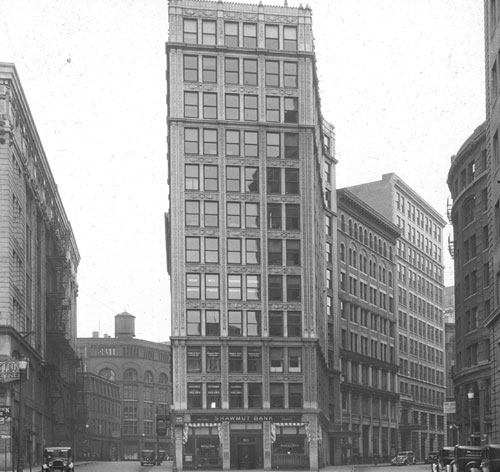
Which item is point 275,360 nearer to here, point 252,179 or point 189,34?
point 252,179

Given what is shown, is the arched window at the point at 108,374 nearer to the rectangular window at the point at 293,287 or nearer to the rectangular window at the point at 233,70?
the rectangular window at the point at 293,287

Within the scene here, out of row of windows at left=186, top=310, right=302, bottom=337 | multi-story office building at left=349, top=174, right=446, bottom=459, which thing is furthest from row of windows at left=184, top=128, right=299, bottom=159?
multi-story office building at left=349, top=174, right=446, bottom=459

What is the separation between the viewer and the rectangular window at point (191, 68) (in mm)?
98312

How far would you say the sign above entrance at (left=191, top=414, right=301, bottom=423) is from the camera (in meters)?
94.3

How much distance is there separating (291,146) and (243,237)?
31.7ft

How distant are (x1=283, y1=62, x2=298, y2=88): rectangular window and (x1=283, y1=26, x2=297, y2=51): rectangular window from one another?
61.0 inches

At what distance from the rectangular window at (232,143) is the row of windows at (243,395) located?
67.1ft

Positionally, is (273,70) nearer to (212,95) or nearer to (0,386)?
(212,95)

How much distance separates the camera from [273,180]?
9925cm

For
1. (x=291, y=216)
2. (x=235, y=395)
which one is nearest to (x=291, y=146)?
(x=291, y=216)

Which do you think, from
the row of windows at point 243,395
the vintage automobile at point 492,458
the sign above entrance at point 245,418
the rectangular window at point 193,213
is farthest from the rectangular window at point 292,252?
the vintage automobile at point 492,458

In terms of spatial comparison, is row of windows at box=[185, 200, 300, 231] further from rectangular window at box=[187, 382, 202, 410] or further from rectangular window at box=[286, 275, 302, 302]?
rectangular window at box=[187, 382, 202, 410]

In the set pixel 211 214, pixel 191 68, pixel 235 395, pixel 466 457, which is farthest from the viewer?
pixel 191 68

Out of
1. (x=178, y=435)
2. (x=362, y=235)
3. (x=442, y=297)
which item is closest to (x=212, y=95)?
(x=178, y=435)
